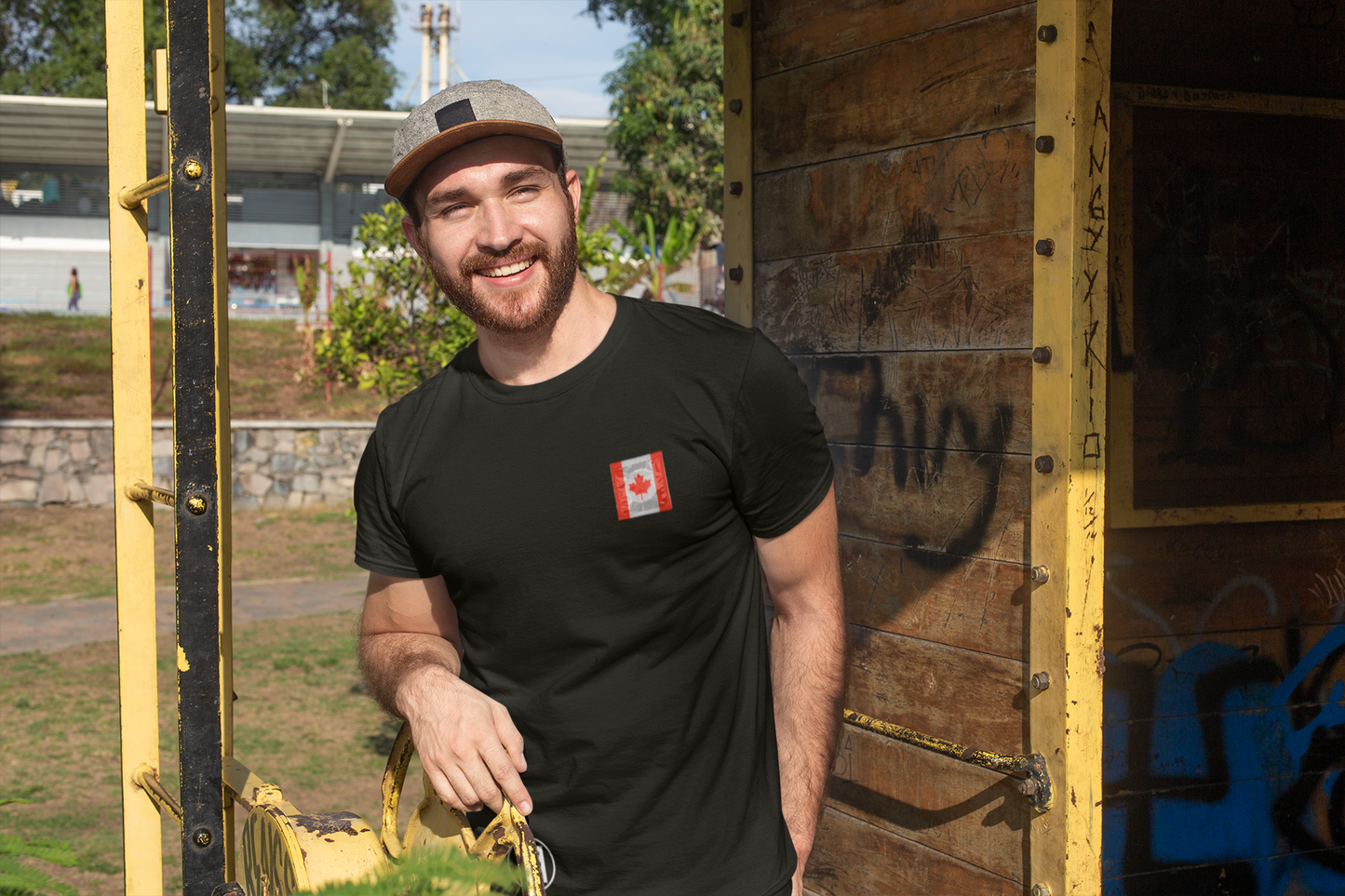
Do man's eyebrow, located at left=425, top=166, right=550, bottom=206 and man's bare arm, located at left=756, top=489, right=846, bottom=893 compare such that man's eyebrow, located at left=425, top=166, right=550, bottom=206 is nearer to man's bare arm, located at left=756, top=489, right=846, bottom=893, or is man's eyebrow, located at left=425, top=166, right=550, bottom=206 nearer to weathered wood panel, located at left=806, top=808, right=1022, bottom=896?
man's bare arm, located at left=756, top=489, right=846, bottom=893

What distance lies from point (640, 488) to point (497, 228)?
1.73 ft

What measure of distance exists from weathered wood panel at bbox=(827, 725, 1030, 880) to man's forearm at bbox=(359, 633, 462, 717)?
129 cm

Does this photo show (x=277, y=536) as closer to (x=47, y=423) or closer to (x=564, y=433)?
(x=47, y=423)

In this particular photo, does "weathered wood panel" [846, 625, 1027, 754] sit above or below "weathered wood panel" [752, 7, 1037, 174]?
below

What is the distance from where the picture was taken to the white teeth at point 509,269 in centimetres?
201

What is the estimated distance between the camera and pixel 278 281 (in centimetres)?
3216

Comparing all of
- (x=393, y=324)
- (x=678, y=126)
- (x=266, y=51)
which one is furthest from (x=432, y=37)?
(x=393, y=324)

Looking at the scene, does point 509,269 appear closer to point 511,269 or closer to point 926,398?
point 511,269

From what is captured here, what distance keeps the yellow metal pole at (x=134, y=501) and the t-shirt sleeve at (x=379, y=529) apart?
1.44 ft

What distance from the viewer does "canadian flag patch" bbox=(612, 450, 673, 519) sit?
6.24 ft

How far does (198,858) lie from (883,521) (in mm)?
1865

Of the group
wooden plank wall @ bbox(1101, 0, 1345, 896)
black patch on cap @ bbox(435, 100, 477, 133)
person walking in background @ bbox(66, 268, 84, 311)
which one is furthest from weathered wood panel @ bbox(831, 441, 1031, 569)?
person walking in background @ bbox(66, 268, 84, 311)

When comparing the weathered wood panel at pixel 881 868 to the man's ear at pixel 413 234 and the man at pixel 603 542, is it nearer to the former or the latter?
the man at pixel 603 542

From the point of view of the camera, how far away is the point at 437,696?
72.3 inches
